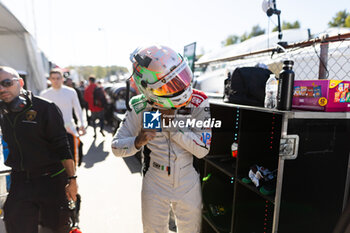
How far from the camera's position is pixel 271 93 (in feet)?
5.36

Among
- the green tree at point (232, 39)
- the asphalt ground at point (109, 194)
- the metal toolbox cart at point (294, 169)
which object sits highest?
the green tree at point (232, 39)

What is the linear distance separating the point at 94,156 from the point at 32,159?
3.82 metres

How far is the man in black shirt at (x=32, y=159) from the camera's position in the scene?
5.91ft

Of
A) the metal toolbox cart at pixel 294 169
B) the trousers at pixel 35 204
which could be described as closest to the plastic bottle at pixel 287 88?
the metal toolbox cart at pixel 294 169

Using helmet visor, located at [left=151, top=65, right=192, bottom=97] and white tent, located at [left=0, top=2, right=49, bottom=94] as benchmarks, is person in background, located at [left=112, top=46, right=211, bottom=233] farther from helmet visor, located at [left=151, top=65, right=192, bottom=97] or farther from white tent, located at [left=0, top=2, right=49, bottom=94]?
white tent, located at [left=0, top=2, right=49, bottom=94]

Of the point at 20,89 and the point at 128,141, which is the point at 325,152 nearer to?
the point at 128,141

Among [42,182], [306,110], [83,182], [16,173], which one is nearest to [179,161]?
[306,110]

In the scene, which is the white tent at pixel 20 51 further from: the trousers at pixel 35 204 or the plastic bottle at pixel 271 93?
the plastic bottle at pixel 271 93

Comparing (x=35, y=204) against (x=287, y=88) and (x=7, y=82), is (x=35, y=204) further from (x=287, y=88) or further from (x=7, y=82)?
(x=287, y=88)

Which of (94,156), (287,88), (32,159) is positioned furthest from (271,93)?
(94,156)

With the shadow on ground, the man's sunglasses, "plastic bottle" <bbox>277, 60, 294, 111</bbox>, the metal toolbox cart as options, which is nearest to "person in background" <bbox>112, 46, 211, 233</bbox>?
the metal toolbox cart

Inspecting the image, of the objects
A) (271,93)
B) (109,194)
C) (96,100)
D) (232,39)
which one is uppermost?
(232,39)

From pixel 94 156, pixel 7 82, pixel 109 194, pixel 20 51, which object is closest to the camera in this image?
pixel 7 82

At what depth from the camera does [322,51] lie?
5.96 feet
